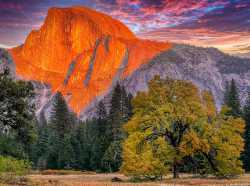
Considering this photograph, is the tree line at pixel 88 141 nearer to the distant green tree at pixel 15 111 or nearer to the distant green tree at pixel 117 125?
the distant green tree at pixel 117 125

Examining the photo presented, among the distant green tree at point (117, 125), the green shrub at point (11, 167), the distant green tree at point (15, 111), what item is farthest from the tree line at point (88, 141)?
the green shrub at point (11, 167)

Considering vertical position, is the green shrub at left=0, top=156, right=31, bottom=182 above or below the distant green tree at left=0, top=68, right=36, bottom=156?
below

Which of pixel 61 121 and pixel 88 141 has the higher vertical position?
pixel 61 121

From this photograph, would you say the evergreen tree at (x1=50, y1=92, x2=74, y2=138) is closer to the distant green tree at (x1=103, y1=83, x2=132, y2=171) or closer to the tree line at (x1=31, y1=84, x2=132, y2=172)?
the tree line at (x1=31, y1=84, x2=132, y2=172)

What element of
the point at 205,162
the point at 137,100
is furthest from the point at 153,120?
the point at 205,162

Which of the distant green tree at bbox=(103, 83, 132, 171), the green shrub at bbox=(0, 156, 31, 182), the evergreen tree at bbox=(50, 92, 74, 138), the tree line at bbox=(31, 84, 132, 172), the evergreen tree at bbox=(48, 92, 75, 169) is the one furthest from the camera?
the evergreen tree at bbox=(50, 92, 74, 138)

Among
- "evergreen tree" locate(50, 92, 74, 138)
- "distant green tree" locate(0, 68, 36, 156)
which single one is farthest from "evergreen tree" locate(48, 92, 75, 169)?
"distant green tree" locate(0, 68, 36, 156)

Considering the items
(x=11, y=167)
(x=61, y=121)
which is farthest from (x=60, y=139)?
(x=11, y=167)

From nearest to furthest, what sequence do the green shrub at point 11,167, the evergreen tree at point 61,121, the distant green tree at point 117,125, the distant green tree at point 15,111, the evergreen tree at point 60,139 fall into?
the green shrub at point 11,167 < the distant green tree at point 15,111 < the distant green tree at point 117,125 < the evergreen tree at point 60,139 < the evergreen tree at point 61,121

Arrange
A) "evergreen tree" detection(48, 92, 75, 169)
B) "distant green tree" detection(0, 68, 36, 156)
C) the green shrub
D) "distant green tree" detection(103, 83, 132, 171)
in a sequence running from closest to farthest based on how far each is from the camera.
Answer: the green shrub
"distant green tree" detection(0, 68, 36, 156)
"distant green tree" detection(103, 83, 132, 171)
"evergreen tree" detection(48, 92, 75, 169)

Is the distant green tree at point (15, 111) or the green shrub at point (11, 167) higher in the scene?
the distant green tree at point (15, 111)

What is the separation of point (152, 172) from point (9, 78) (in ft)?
59.5

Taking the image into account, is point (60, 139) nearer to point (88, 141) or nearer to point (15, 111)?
point (88, 141)

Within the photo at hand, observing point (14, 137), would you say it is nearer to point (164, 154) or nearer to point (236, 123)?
point (164, 154)
